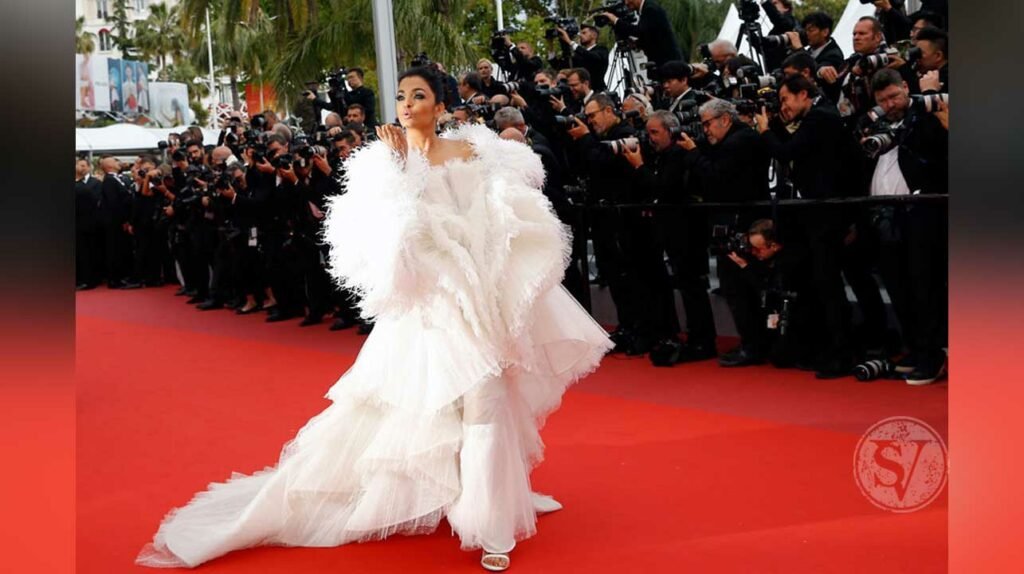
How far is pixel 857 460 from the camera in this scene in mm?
4707

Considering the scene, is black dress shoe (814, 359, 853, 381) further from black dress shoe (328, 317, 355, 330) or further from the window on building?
the window on building

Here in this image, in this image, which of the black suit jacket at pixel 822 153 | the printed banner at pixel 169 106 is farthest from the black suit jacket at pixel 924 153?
the printed banner at pixel 169 106

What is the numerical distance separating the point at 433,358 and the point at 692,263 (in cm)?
375

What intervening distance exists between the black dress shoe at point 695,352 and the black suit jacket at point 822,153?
1234 millimetres

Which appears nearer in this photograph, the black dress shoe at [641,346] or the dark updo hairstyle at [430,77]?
the dark updo hairstyle at [430,77]

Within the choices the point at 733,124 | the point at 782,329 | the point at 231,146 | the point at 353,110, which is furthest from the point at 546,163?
the point at 231,146

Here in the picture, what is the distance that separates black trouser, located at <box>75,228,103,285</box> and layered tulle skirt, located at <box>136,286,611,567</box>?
473 inches

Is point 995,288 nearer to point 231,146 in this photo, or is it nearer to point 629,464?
point 629,464

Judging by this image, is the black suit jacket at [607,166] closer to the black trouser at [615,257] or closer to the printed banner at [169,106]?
the black trouser at [615,257]

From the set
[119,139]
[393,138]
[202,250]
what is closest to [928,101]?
[393,138]

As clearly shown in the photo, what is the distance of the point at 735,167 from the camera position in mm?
6754

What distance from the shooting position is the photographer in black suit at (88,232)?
1510 cm

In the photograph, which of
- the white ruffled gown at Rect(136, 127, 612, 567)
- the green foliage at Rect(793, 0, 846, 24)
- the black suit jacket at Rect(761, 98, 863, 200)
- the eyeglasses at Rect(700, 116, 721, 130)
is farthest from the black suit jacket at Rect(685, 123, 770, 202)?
the green foliage at Rect(793, 0, 846, 24)

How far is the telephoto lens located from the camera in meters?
6.19
